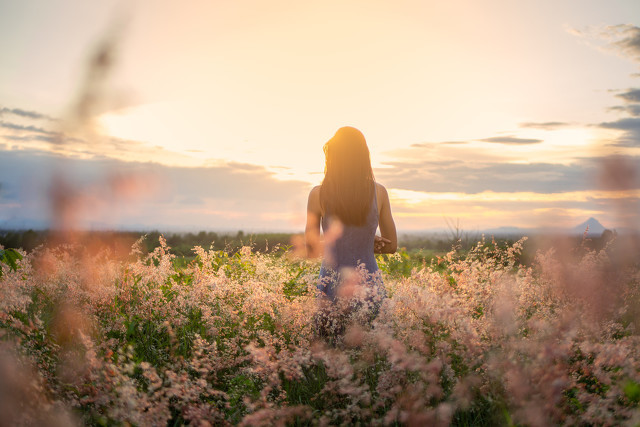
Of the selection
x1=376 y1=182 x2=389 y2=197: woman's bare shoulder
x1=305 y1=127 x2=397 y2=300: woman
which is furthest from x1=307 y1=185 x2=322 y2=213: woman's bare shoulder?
x1=376 y1=182 x2=389 y2=197: woman's bare shoulder

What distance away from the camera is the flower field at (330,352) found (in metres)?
2.21

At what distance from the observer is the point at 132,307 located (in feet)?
14.5

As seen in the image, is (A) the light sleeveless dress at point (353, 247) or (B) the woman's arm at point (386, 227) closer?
(A) the light sleeveless dress at point (353, 247)

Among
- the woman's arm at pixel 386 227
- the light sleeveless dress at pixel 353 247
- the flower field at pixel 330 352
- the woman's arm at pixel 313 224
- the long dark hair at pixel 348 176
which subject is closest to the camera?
the flower field at pixel 330 352

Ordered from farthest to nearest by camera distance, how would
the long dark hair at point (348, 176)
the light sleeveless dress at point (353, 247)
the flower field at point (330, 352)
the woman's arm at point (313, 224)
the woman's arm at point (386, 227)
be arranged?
the woman's arm at point (386, 227)
the woman's arm at point (313, 224)
the light sleeveless dress at point (353, 247)
the long dark hair at point (348, 176)
the flower field at point (330, 352)

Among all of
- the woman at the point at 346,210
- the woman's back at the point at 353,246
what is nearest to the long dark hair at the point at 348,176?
the woman at the point at 346,210

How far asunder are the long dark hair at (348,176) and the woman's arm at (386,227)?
1.23ft

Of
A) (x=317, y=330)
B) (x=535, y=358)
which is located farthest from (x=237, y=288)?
(x=535, y=358)

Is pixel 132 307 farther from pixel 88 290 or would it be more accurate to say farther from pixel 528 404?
pixel 528 404

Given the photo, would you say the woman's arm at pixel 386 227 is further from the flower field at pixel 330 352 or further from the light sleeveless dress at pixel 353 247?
the flower field at pixel 330 352

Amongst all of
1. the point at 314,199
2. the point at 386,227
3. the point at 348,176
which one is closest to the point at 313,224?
the point at 314,199

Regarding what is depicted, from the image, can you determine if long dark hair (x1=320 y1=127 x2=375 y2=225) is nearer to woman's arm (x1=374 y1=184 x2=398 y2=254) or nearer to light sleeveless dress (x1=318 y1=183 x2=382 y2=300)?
light sleeveless dress (x1=318 y1=183 x2=382 y2=300)

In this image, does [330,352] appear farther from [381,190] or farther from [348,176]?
[381,190]

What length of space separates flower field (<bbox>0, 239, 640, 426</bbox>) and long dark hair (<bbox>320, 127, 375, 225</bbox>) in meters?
0.87
